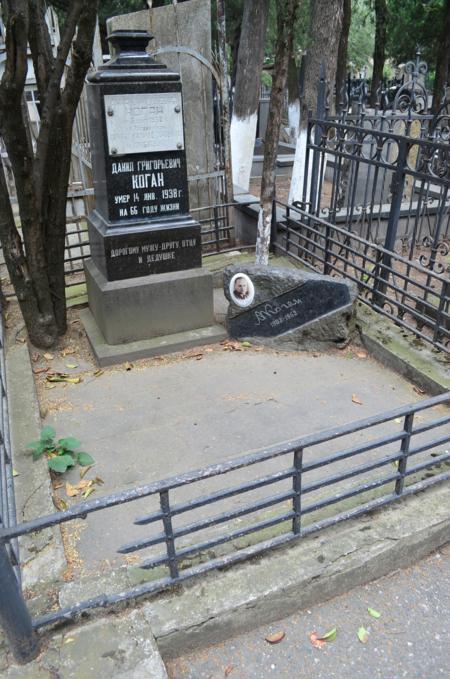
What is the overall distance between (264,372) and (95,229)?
2.22 m

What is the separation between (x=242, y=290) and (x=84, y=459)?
234cm

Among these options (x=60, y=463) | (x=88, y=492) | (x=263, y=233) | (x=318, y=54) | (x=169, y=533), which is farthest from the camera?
(x=318, y=54)

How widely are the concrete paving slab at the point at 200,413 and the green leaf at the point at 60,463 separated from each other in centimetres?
12

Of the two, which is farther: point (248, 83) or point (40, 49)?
point (248, 83)

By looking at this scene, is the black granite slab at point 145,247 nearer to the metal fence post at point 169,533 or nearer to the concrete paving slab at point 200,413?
the concrete paving slab at point 200,413

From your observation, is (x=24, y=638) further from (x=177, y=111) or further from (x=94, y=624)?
(x=177, y=111)

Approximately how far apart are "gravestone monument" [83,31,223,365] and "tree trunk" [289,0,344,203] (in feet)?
12.8

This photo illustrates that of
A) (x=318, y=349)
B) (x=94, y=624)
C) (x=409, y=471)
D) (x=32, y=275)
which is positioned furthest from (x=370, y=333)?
(x=94, y=624)

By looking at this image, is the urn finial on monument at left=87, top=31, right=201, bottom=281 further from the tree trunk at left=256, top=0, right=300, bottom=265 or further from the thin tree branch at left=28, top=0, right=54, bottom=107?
the tree trunk at left=256, top=0, right=300, bottom=265

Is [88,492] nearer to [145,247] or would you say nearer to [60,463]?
[60,463]

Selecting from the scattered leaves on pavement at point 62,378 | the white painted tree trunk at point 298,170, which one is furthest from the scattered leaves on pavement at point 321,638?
the white painted tree trunk at point 298,170

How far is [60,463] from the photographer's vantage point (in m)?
3.55

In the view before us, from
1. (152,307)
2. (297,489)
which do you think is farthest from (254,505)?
(152,307)

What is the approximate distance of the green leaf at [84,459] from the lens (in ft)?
12.1
